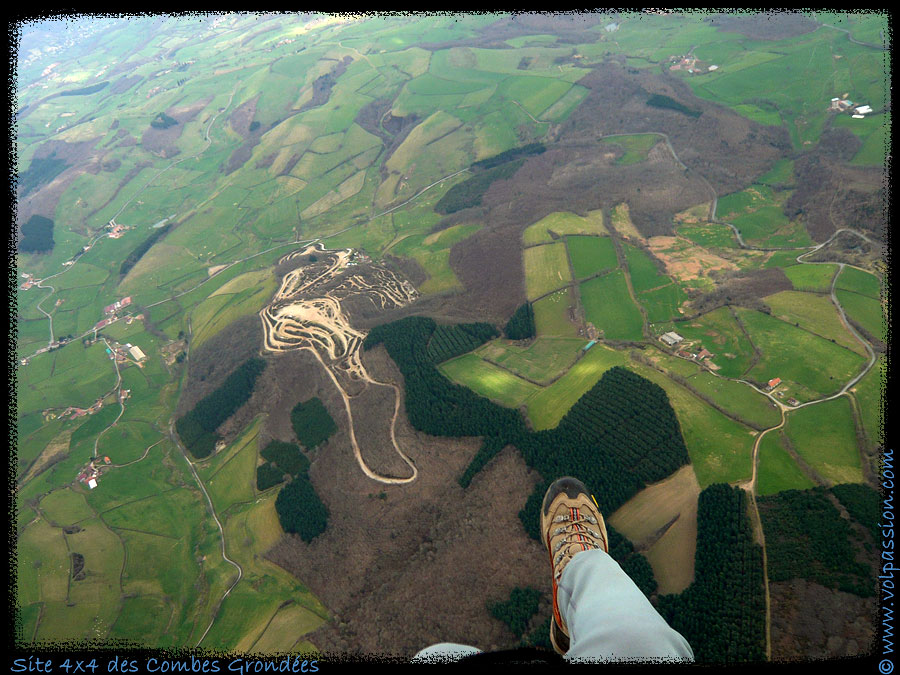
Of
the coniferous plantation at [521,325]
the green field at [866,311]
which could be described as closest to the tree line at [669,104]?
the green field at [866,311]

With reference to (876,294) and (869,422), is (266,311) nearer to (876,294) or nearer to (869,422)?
(869,422)

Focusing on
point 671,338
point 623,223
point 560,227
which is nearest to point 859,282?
point 671,338

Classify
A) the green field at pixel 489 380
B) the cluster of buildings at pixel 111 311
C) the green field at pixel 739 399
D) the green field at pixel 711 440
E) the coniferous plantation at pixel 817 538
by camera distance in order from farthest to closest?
1. the cluster of buildings at pixel 111 311
2. the green field at pixel 489 380
3. the green field at pixel 739 399
4. the green field at pixel 711 440
5. the coniferous plantation at pixel 817 538

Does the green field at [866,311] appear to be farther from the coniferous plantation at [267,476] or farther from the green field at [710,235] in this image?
the coniferous plantation at [267,476]

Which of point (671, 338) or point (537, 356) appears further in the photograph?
point (537, 356)

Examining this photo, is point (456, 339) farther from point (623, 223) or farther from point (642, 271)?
Answer: point (623, 223)

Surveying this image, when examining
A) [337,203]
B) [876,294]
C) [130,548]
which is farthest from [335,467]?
[337,203]

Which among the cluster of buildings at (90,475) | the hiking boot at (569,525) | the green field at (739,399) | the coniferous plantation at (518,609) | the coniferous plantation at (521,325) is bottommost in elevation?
the cluster of buildings at (90,475)
